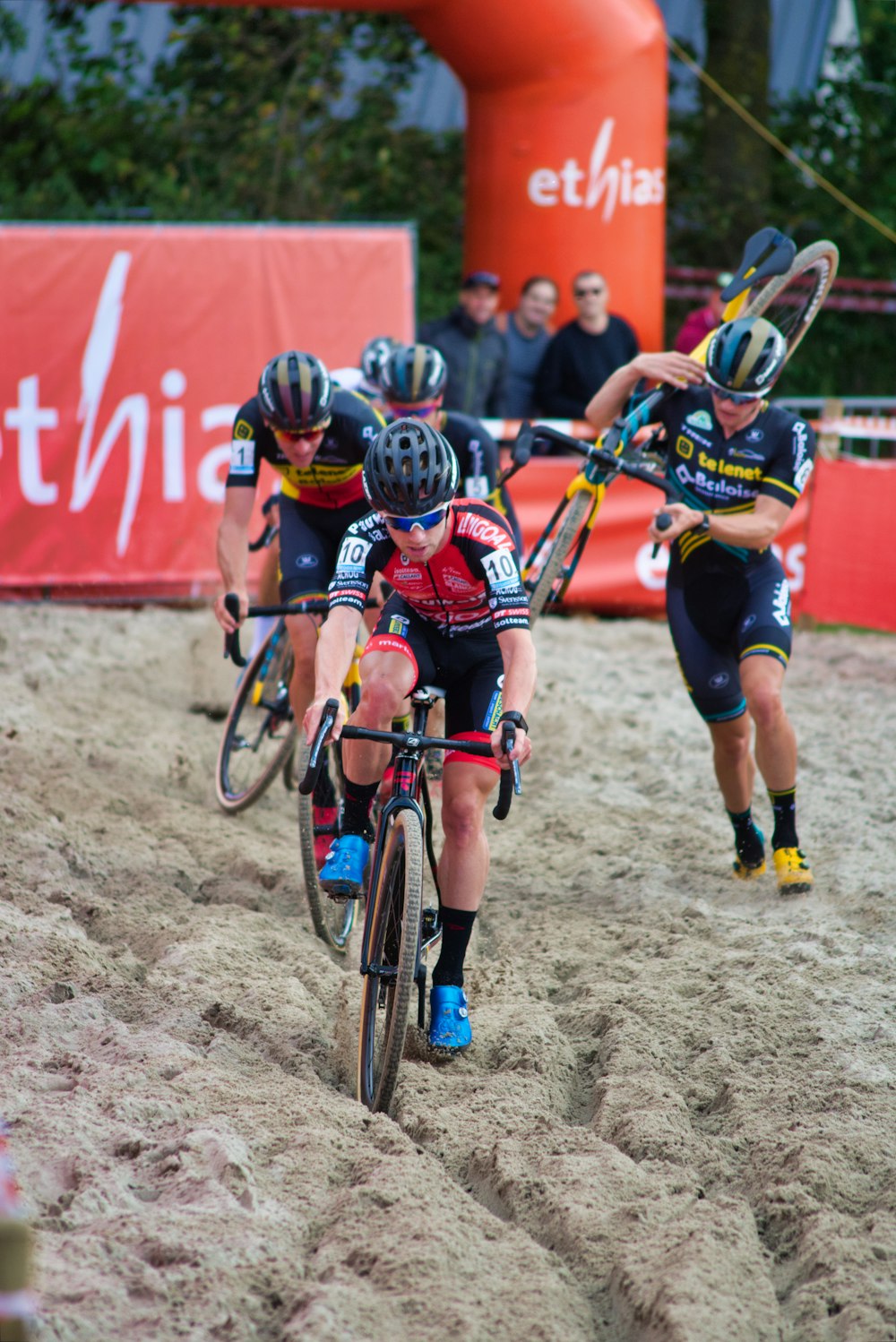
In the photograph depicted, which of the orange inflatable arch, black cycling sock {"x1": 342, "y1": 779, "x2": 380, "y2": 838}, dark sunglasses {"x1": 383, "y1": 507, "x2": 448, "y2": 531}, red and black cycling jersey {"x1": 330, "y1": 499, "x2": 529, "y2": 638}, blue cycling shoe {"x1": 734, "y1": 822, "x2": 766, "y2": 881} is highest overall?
the orange inflatable arch

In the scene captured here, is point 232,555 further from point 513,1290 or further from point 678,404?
point 513,1290

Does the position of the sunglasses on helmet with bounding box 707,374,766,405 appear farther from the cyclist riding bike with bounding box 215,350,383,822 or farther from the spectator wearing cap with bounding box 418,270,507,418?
the spectator wearing cap with bounding box 418,270,507,418

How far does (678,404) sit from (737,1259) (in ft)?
12.7

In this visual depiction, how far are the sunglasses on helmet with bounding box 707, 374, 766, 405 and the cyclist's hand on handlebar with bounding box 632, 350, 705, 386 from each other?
0.16 metres

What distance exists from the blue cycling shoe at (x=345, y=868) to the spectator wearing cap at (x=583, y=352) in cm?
714

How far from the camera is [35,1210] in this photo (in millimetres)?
3414

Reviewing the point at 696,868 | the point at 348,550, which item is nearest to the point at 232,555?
the point at 348,550

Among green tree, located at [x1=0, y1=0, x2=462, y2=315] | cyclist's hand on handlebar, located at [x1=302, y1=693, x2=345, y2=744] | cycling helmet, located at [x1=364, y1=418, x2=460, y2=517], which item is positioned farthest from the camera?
green tree, located at [x1=0, y1=0, x2=462, y2=315]

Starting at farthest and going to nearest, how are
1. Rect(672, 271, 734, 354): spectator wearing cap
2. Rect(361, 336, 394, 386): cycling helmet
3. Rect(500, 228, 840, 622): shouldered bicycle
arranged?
1. Rect(672, 271, 734, 354): spectator wearing cap
2. Rect(361, 336, 394, 386): cycling helmet
3. Rect(500, 228, 840, 622): shouldered bicycle

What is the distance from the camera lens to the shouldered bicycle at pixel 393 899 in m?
4.09

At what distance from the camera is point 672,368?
6008mm

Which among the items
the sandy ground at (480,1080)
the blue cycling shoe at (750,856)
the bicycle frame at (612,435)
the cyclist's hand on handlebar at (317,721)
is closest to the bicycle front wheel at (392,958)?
the sandy ground at (480,1080)

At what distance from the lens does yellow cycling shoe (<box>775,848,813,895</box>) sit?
237 inches

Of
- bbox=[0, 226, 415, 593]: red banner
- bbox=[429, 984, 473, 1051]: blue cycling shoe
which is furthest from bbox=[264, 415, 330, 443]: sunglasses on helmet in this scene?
bbox=[0, 226, 415, 593]: red banner
